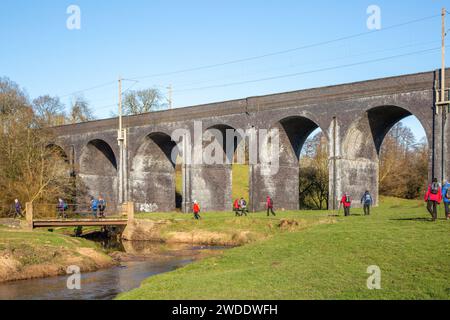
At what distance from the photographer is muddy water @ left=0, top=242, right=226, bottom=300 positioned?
1670 cm

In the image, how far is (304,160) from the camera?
6303 centimetres

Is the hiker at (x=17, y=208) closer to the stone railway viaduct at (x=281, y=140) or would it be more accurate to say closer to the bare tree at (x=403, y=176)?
the stone railway viaduct at (x=281, y=140)

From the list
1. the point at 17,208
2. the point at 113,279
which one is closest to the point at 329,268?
the point at 113,279

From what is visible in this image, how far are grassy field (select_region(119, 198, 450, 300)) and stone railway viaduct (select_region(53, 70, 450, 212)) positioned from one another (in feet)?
47.9

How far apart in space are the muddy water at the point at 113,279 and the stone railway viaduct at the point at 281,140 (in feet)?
40.6

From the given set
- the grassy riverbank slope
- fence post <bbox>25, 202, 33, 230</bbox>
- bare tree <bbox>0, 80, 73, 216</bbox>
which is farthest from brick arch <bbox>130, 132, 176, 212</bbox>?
the grassy riverbank slope

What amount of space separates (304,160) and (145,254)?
38.4 meters

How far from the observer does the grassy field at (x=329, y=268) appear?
1161 cm

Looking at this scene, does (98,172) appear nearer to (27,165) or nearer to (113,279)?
(27,165)

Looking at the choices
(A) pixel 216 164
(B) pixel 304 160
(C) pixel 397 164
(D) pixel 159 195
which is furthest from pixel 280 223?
(B) pixel 304 160

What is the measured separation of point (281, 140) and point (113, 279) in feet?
73.9

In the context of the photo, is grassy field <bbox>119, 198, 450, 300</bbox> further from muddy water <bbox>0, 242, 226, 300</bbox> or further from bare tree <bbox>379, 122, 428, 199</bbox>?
bare tree <bbox>379, 122, 428, 199</bbox>

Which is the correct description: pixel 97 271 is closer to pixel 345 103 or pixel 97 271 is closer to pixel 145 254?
pixel 145 254
